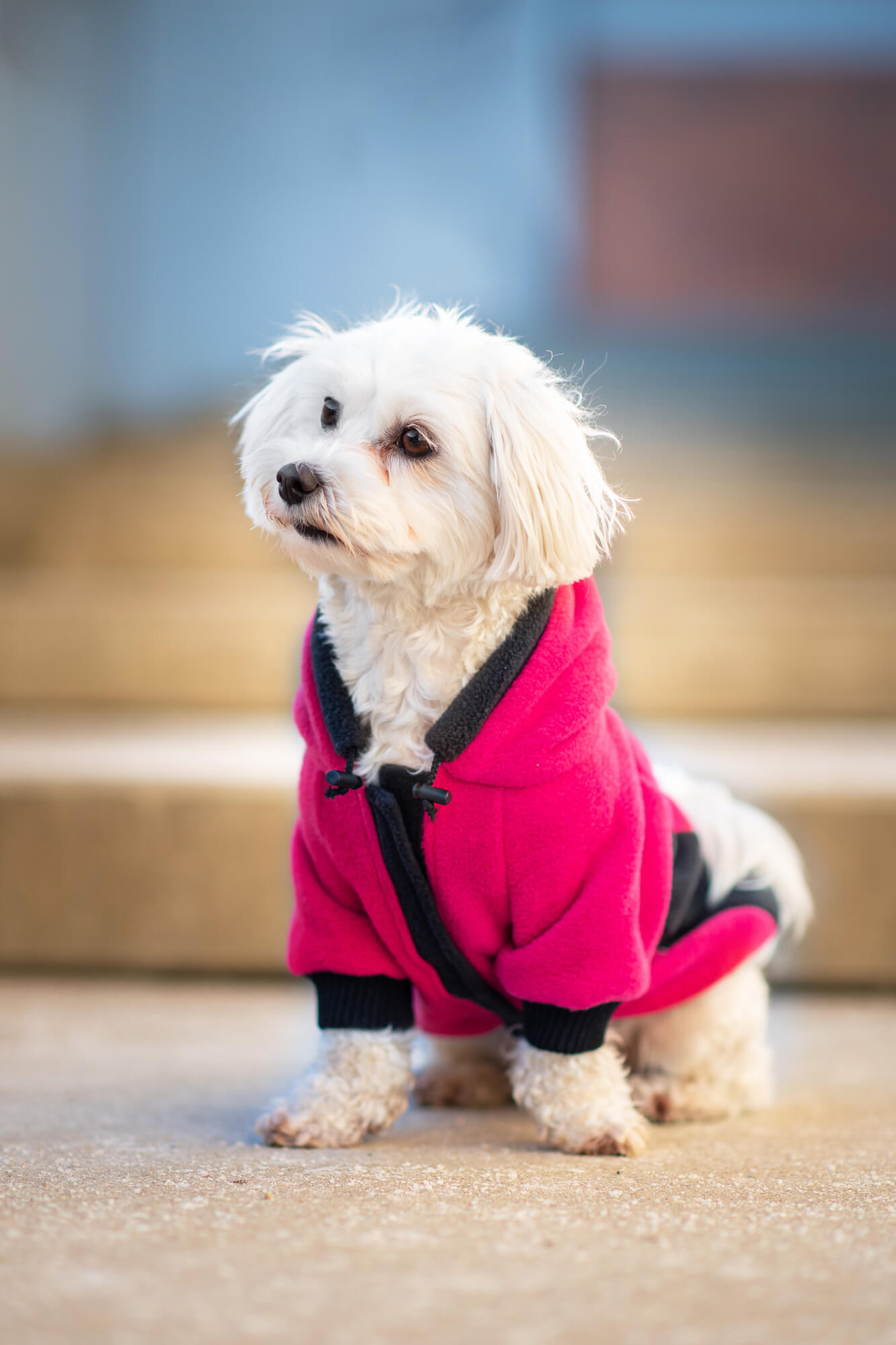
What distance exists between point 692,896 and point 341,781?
1.47 feet

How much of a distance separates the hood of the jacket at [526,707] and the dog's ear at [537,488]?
7 centimetres

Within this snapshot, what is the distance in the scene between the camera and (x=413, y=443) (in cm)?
135

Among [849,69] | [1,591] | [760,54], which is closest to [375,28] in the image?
[760,54]

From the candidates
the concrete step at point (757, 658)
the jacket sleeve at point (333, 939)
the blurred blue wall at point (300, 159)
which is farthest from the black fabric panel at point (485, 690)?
the blurred blue wall at point (300, 159)

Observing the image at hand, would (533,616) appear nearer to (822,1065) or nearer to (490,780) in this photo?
(490,780)

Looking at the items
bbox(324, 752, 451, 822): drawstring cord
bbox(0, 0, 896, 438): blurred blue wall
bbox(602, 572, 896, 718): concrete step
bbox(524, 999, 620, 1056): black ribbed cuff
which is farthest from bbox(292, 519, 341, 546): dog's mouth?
bbox(0, 0, 896, 438): blurred blue wall

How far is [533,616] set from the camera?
1394 millimetres

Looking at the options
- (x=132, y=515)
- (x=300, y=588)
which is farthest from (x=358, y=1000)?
(x=132, y=515)

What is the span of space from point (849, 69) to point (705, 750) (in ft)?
14.9

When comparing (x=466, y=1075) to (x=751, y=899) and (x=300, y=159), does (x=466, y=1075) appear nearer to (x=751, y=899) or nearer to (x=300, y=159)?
(x=751, y=899)

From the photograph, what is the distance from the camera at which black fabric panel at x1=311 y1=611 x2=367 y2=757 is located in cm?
139

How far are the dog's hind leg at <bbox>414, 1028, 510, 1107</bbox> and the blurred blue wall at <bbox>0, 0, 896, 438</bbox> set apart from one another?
339 centimetres

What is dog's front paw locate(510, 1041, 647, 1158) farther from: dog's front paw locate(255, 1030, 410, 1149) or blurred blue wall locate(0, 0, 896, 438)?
blurred blue wall locate(0, 0, 896, 438)

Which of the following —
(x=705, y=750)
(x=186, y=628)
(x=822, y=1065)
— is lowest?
(x=822, y=1065)
